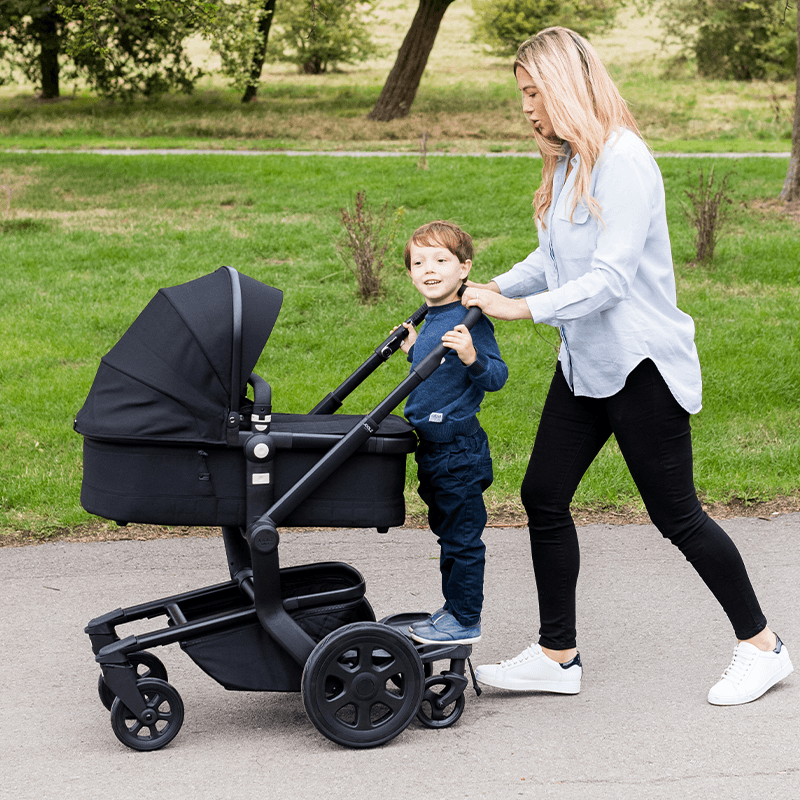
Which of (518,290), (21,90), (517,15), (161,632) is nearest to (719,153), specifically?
(518,290)

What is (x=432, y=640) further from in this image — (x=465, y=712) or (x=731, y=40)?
(x=731, y=40)

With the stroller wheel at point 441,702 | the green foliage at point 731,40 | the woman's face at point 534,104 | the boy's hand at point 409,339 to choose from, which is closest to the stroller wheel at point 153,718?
the stroller wheel at point 441,702

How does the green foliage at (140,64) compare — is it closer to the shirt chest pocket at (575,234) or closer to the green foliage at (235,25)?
the green foliage at (235,25)

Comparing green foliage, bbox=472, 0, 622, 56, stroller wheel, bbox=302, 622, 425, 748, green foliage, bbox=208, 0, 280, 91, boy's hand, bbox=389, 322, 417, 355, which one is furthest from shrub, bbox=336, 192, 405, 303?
Result: green foliage, bbox=472, 0, 622, 56

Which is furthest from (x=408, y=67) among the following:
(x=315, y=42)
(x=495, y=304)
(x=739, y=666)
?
(x=739, y=666)

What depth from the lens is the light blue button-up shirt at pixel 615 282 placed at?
9.83 feet

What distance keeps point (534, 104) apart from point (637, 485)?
1203mm

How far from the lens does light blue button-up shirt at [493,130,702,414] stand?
118 inches

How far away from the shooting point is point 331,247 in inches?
424

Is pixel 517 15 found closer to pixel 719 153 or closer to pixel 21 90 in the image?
pixel 21 90

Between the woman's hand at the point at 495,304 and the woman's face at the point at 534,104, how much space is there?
514 mm

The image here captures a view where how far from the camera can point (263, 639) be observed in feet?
10.3

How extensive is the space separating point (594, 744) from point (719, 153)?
15.7 metres

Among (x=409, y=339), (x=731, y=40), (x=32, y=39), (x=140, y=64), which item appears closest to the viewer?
(x=409, y=339)
